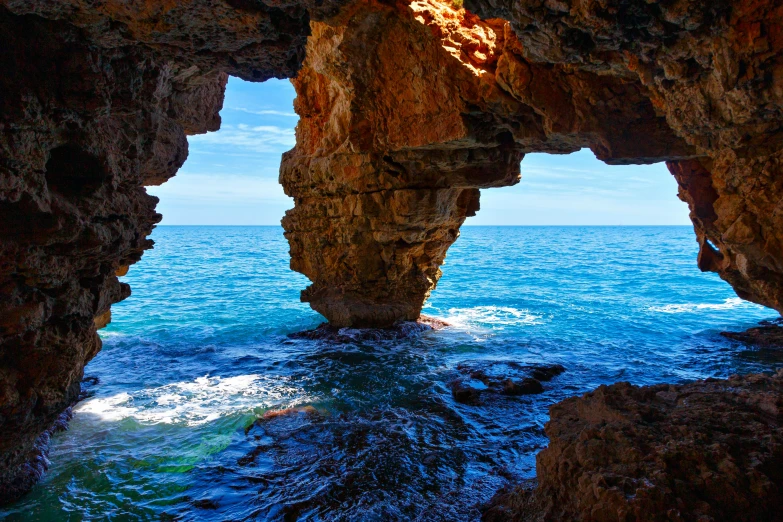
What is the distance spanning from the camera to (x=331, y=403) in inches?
472

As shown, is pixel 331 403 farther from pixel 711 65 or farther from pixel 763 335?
pixel 763 335

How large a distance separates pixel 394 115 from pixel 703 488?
11540 mm

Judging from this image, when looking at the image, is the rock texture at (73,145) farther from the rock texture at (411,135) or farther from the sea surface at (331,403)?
the rock texture at (411,135)

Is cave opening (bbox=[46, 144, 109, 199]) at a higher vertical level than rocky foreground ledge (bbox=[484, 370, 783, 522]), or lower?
higher

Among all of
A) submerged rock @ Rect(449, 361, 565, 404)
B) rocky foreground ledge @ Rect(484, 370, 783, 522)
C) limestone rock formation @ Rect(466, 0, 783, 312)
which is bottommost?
submerged rock @ Rect(449, 361, 565, 404)

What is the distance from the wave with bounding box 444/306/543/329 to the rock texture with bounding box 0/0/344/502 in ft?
51.5

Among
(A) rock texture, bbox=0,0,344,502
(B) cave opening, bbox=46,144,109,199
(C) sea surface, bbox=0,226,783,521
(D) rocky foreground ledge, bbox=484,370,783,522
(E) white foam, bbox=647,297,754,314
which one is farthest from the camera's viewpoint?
(E) white foam, bbox=647,297,754,314

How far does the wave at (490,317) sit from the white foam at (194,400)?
32.3 ft

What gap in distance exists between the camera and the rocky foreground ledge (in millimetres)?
4074

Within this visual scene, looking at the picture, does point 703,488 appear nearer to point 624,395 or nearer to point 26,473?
point 624,395

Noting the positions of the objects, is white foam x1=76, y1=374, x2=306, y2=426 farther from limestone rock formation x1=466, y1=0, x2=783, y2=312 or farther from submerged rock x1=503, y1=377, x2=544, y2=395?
limestone rock formation x1=466, y1=0, x2=783, y2=312

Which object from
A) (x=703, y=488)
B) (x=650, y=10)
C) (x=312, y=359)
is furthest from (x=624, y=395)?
(x=312, y=359)

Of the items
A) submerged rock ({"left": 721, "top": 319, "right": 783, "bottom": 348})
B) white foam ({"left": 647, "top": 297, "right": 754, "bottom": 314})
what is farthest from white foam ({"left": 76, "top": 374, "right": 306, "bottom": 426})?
white foam ({"left": 647, "top": 297, "right": 754, "bottom": 314})

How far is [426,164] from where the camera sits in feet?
47.8
